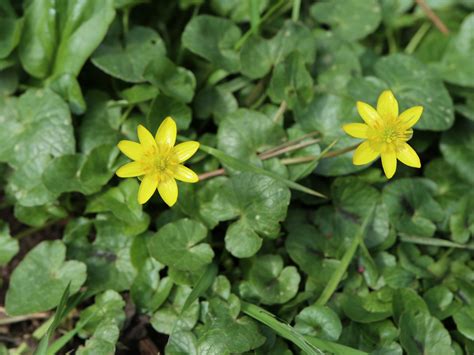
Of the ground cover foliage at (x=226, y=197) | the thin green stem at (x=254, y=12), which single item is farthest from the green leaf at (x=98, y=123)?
the thin green stem at (x=254, y=12)

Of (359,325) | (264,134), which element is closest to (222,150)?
(264,134)

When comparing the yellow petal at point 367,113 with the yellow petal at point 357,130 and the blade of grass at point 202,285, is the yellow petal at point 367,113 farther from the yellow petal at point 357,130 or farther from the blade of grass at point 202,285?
the blade of grass at point 202,285

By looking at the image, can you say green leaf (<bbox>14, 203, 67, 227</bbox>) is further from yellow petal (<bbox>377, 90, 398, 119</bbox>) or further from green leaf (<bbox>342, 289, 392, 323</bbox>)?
yellow petal (<bbox>377, 90, 398, 119</bbox>)

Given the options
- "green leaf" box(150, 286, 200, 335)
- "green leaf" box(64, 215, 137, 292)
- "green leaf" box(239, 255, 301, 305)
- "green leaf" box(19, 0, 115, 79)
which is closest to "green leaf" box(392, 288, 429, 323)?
"green leaf" box(239, 255, 301, 305)

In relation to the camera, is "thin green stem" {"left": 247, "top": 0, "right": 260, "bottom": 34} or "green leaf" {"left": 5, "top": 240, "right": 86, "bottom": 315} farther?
"thin green stem" {"left": 247, "top": 0, "right": 260, "bottom": 34}

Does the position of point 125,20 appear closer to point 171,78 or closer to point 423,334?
point 171,78

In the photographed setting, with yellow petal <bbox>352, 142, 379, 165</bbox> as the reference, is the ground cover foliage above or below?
below
